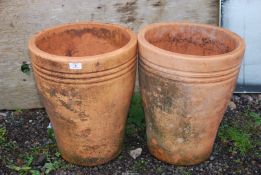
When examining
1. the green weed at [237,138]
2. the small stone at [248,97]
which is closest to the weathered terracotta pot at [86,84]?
the green weed at [237,138]

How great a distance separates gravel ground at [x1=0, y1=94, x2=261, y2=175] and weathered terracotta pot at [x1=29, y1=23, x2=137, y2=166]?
0.12 meters

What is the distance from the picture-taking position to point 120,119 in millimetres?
2961

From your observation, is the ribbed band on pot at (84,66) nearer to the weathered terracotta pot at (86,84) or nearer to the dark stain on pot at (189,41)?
the weathered terracotta pot at (86,84)

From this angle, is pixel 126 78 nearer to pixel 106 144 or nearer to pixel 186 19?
pixel 106 144

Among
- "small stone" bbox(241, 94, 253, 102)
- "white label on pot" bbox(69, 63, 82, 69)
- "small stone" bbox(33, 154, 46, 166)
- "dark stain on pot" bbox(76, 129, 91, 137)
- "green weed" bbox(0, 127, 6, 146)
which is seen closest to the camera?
"white label on pot" bbox(69, 63, 82, 69)

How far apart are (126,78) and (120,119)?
0.35m

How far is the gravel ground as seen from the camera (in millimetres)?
3082

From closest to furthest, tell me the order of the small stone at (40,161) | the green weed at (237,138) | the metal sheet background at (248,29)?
1. the small stone at (40,161)
2. the green weed at (237,138)
3. the metal sheet background at (248,29)

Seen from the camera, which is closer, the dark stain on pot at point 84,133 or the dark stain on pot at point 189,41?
the dark stain on pot at point 84,133

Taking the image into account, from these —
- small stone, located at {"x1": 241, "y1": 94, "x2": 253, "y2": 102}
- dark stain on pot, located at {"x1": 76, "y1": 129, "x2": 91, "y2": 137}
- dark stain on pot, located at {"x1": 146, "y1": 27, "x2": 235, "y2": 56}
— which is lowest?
small stone, located at {"x1": 241, "y1": 94, "x2": 253, "y2": 102}

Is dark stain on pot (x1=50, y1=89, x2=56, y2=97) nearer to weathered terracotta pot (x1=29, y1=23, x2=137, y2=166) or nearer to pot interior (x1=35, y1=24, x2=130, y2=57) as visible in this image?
weathered terracotta pot (x1=29, y1=23, x2=137, y2=166)

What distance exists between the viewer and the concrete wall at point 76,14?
11.3ft

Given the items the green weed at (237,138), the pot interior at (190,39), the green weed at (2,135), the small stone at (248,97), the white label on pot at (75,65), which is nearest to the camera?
the white label on pot at (75,65)

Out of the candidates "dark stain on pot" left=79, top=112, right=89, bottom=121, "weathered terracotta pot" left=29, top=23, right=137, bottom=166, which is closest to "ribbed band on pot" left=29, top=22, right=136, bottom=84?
"weathered terracotta pot" left=29, top=23, right=137, bottom=166
